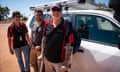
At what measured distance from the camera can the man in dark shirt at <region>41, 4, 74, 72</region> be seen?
4.10 metres

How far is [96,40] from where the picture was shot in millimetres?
4527

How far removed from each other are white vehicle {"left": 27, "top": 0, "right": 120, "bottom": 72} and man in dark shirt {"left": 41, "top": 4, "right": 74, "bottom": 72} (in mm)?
511

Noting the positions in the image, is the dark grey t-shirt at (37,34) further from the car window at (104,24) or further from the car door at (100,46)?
the car window at (104,24)

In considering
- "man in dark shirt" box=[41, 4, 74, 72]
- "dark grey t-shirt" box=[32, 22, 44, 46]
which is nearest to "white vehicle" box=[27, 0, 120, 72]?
"man in dark shirt" box=[41, 4, 74, 72]

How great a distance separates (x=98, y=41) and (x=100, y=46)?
0.14 meters

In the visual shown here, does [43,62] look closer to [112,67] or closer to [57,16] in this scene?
[57,16]

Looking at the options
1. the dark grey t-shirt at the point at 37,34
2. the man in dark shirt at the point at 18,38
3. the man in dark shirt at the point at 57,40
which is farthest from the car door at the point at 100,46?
the man in dark shirt at the point at 18,38

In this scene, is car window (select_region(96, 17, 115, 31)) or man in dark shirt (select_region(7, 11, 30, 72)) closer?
car window (select_region(96, 17, 115, 31))

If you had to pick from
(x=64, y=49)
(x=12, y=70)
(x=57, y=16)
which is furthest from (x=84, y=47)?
(x=12, y=70)

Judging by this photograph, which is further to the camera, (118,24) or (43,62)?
(43,62)

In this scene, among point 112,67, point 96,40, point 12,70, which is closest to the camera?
point 112,67

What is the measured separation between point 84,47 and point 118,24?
2.67ft

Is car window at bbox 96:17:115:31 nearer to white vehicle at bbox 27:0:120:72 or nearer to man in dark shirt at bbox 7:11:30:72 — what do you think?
white vehicle at bbox 27:0:120:72

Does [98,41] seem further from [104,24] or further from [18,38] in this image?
[18,38]
